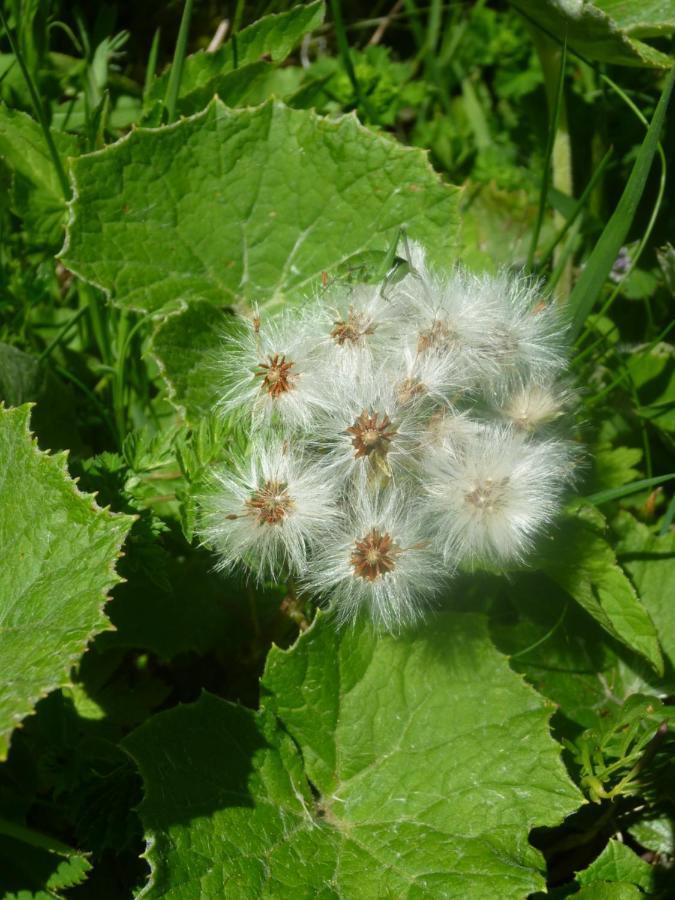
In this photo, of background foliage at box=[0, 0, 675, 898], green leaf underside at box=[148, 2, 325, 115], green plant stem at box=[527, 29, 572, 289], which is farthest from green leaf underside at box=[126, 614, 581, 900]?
green leaf underside at box=[148, 2, 325, 115]

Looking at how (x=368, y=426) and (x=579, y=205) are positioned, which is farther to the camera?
(x=579, y=205)

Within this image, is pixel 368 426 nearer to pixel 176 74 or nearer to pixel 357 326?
pixel 357 326

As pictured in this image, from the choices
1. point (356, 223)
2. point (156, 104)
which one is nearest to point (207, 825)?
point (356, 223)

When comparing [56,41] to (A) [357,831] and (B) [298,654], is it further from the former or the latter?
(A) [357,831]

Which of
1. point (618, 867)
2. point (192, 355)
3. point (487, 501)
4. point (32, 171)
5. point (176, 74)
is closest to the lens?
point (487, 501)

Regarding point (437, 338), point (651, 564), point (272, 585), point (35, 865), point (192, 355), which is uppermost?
point (437, 338)

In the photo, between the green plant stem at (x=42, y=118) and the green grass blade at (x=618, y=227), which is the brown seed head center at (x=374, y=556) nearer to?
the green grass blade at (x=618, y=227)

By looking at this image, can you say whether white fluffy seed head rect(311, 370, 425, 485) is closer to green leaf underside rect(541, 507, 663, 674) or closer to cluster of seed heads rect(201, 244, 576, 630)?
cluster of seed heads rect(201, 244, 576, 630)

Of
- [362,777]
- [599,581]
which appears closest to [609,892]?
[362,777]
